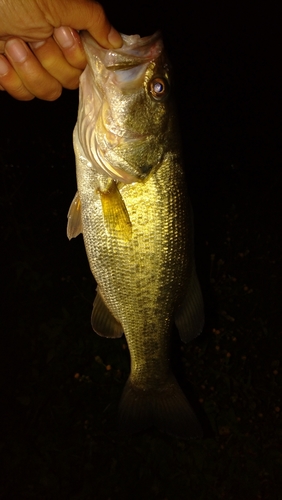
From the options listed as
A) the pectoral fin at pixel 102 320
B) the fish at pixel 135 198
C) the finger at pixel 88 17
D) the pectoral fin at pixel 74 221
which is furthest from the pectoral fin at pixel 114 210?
the finger at pixel 88 17

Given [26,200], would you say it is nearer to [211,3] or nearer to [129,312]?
[129,312]

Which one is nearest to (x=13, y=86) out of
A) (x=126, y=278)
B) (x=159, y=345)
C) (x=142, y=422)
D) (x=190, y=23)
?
(x=126, y=278)

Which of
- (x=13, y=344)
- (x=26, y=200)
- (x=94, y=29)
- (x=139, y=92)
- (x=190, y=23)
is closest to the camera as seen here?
(x=94, y=29)

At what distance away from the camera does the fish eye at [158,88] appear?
1.45 meters

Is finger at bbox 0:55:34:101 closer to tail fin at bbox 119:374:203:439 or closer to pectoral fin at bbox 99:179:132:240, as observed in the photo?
pectoral fin at bbox 99:179:132:240

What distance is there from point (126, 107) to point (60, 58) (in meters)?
0.35

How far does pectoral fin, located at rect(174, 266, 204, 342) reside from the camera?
170 centimetres

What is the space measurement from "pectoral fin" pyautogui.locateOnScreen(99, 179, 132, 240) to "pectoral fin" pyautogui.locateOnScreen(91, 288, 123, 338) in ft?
1.07

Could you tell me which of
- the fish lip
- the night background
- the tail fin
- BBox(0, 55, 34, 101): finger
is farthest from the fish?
the night background

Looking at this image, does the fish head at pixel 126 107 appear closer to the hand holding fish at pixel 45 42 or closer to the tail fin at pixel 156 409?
the hand holding fish at pixel 45 42

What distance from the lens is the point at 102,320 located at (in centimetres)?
170

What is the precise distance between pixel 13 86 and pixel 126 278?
0.91 m

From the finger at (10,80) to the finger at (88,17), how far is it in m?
0.32

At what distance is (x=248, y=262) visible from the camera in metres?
4.30
